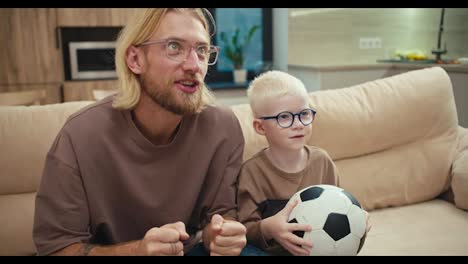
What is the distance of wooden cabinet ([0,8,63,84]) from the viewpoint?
3.91 m

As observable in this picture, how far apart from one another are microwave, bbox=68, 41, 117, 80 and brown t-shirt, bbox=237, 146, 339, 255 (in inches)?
121

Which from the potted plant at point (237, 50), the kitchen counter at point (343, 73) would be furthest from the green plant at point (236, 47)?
the kitchen counter at point (343, 73)

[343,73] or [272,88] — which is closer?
[272,88]

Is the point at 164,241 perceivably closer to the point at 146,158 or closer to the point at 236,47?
the point at 146,158

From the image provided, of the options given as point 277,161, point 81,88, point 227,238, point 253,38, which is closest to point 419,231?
point 277,161

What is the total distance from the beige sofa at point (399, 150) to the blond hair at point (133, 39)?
1.49 feet

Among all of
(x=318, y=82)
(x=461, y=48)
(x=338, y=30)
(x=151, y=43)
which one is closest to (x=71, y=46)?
(x=318, y=82)

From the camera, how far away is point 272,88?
1453 mm

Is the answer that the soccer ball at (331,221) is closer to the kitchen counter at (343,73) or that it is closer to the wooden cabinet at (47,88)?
the kitchen counter at (343,73)

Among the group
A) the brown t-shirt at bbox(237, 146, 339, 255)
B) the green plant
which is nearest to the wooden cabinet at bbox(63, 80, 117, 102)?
the green plant

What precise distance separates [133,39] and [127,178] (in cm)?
42

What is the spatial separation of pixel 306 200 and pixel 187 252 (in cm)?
45

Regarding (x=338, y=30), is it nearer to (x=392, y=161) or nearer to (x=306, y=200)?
(x=392, y=161)

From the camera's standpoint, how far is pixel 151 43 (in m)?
1.30
